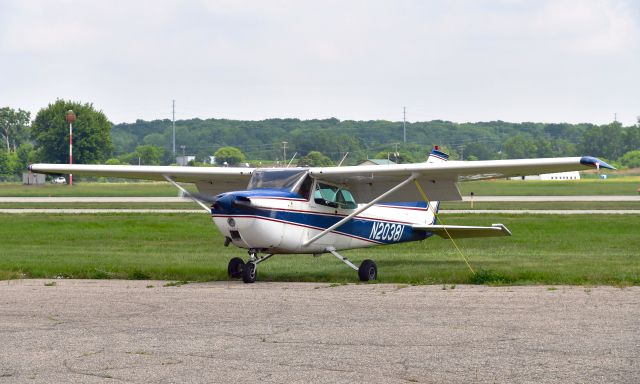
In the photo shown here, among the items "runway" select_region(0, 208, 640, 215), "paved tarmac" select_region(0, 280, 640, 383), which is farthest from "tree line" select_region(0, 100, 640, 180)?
"paved tarmac" select_region(0, 280, 640, 383)

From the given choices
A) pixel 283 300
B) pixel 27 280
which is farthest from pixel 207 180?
pixel 283 300

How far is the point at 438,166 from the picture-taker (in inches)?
635

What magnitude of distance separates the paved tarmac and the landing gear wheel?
1.17 meters

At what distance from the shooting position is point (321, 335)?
9.95 m

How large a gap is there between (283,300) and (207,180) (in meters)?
6.92

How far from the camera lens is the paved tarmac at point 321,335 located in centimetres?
805

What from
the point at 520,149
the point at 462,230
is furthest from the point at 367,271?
the point at 520,149

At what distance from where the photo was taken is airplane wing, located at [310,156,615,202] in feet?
50.4

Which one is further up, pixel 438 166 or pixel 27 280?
pixel 438 166

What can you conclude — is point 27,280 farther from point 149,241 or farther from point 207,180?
point 149,241

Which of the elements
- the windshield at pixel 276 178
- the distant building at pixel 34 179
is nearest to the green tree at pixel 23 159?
the distant building at pixel 34 179

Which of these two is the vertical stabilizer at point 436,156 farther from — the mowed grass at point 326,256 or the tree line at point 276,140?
the tree line at point 276,140

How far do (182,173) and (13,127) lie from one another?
146 metres

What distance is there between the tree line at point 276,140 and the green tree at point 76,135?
10 centimetres
